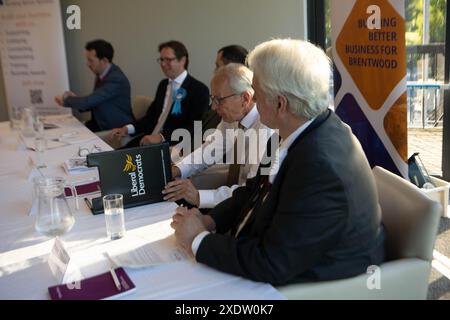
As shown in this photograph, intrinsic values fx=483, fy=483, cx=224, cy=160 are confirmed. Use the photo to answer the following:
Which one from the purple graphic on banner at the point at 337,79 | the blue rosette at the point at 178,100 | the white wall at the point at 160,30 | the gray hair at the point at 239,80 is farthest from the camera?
the white wall at the point at 160,30

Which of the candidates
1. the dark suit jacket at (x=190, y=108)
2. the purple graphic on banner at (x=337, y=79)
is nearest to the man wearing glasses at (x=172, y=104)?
the dark suit jacket at (x=190, y=108)

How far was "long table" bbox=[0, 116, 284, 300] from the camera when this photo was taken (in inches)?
47.1

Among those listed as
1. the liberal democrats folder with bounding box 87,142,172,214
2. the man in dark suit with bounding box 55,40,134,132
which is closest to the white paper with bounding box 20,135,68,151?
the man in dark suit with bounding box 55,40,134,132

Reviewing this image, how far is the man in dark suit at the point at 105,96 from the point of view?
4.43m

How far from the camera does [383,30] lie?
Answer: 2943 millimetres

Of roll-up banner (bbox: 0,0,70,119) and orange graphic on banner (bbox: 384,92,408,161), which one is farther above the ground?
roll-up banner (bbox: 0,0,70,119)

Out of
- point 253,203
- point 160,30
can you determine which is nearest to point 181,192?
point 253,203

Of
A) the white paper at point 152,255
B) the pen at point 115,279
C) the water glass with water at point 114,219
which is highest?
the water glass with water at point 114,219

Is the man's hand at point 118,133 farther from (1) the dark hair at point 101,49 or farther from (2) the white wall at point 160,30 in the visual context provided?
(2) the white wall at point 160,30

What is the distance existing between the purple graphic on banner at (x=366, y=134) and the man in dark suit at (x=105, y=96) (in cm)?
206

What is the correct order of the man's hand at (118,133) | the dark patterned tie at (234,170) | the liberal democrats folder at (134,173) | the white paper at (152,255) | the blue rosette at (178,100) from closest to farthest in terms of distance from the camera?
the white paper at (152,255)
the liberal democrats folder at (134,173)
the dark patterned tie at (234,170)
the blue rosette at (178,100)
the man's hand at (118,133)

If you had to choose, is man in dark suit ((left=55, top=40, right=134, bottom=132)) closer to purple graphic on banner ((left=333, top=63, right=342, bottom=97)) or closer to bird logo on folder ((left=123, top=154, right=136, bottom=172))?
purple graphic on banner ((left=333, top=63, right=342, bottom=97))

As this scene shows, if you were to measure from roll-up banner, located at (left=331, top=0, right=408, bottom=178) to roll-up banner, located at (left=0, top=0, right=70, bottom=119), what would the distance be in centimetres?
337

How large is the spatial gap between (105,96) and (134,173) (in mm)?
2802
